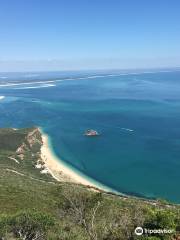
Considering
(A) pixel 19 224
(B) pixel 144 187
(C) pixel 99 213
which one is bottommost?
(B) pixel 144 187

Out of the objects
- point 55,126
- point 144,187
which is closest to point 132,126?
point 55,126

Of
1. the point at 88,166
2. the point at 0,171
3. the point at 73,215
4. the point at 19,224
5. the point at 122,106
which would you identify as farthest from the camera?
the point at 122,106

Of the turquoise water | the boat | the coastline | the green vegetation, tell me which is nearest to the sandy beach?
the coastline

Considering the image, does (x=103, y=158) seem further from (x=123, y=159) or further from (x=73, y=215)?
(x=73, y=215)

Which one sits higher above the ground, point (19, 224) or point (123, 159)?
point (19, 224)

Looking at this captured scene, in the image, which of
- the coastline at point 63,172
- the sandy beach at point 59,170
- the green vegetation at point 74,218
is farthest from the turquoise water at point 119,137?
the green vegetation at point 74,218

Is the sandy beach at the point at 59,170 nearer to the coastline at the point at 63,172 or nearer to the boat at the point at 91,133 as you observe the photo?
the coastline at the point at 63,172

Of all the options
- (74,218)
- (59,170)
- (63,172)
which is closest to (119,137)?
(59,170)

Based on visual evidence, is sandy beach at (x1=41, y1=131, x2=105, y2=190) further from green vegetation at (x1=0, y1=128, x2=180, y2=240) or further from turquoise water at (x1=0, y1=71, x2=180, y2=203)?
green vegetation at (x1=0, y1=128, x2=180, y2=240)
